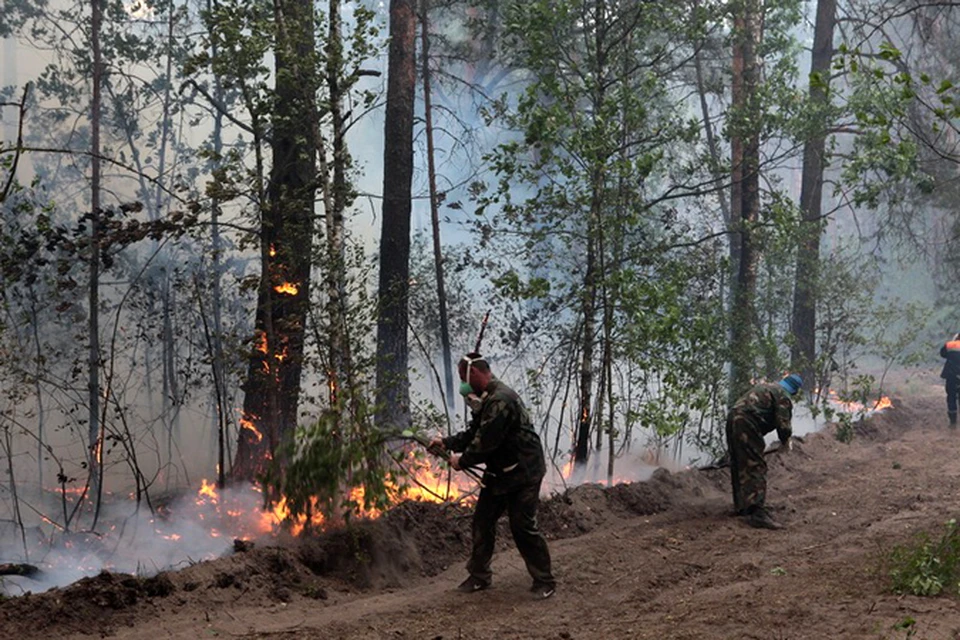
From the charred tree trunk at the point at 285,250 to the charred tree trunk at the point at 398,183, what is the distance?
1.90 metres

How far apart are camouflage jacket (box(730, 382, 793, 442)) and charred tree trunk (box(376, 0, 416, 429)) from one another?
4565 millimetres

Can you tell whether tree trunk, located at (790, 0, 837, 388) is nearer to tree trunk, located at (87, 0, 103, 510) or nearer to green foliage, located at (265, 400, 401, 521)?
green foliage, located at (265, 400, 401, 521)

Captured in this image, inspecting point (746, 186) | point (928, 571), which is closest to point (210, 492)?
point (928, 571)

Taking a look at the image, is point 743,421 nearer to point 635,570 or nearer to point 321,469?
point 635,570

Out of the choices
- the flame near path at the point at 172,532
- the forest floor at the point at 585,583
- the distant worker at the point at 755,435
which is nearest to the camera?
the forest floor at the point at 585,583

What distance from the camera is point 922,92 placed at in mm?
32688

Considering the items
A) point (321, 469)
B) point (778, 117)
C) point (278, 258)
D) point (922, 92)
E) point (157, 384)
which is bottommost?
point (321, 469)

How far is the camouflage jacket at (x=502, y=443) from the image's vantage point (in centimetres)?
772

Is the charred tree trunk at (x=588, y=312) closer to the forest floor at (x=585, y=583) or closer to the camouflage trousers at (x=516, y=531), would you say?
the forest floor at (x=585, y=583)

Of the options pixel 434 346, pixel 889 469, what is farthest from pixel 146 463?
pixel 889 469

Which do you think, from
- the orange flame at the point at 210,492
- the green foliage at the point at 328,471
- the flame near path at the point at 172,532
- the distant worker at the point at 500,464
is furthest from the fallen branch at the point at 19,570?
the distant worker at the point at 500,464

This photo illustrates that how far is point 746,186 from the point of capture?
16.0 m

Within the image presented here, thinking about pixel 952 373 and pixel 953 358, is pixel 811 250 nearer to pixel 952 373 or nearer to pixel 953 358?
pixel 953 358

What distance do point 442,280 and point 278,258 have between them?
254 inches
